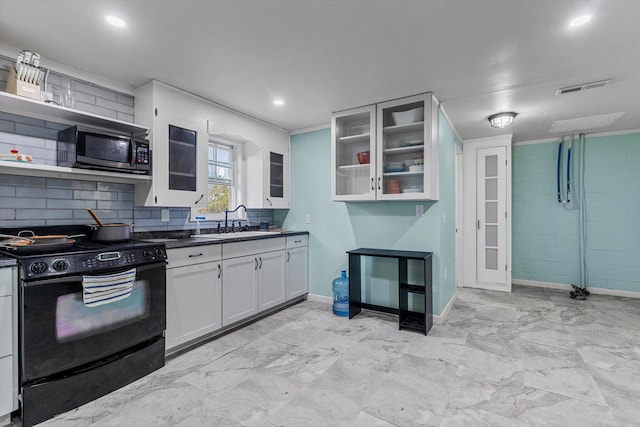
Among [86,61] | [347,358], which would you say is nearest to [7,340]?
[86,61]

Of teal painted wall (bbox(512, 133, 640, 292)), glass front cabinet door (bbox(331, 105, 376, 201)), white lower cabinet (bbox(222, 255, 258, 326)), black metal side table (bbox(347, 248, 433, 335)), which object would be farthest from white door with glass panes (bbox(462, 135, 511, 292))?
white lower cabinet (bbox(222, 255, 258, 326))

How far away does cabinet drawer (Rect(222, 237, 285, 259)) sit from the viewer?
9.75 ft

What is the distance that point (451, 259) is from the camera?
12.9 feet

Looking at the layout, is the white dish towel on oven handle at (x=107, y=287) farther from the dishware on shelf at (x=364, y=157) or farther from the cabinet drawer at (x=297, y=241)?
the dishware on shelf at (x=364, y=157)

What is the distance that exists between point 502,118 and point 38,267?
4522 millimetres

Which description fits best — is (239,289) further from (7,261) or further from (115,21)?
(115,21)

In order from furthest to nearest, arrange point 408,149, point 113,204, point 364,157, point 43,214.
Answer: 1. point 364,157
2. point 408,149
3. point 113,204
4. point 43,214

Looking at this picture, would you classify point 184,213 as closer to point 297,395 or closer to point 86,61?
point 86,61

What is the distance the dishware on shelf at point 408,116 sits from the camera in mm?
3199

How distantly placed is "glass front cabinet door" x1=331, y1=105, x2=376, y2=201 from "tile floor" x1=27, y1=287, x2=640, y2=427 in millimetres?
1524

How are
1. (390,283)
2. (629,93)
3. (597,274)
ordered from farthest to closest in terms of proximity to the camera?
(597,274) → (390,283) → (629,93)

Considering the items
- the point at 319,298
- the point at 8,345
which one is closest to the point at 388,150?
the point at 319,298

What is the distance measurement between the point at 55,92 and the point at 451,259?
4.43 m

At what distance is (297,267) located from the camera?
13.2ft
